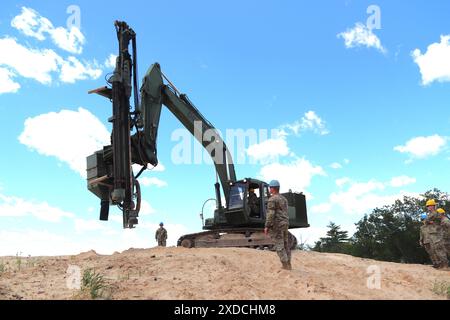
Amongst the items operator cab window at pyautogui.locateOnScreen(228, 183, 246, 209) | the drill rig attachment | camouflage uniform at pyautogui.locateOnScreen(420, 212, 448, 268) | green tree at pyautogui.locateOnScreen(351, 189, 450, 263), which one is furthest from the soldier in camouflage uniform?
green tree at pyautogui.locateOnScreen(351, 189, 450, 263)

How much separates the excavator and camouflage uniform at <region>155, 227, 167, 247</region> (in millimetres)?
5641

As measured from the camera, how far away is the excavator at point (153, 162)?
555 inches

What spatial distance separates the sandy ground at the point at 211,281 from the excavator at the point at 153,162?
3673 mm

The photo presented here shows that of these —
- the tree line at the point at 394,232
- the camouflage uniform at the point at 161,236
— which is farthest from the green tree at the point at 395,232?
the camouflage uniform at the point at 161,236

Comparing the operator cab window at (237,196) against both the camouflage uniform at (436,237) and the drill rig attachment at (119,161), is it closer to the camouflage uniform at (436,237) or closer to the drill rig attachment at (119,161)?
the drill rig attachment at (119,161)

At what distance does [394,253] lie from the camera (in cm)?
4084

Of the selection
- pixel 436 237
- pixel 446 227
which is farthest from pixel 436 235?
pixel 446 227

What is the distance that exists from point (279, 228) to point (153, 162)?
6.90 m

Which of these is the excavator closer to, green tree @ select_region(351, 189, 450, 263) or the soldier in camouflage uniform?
the soldier in camouflage uniform

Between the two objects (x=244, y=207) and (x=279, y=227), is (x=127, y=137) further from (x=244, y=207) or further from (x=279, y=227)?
(x=279, y=227)

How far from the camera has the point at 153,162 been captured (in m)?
15.0

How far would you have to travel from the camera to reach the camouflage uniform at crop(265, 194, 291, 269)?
930 cm
